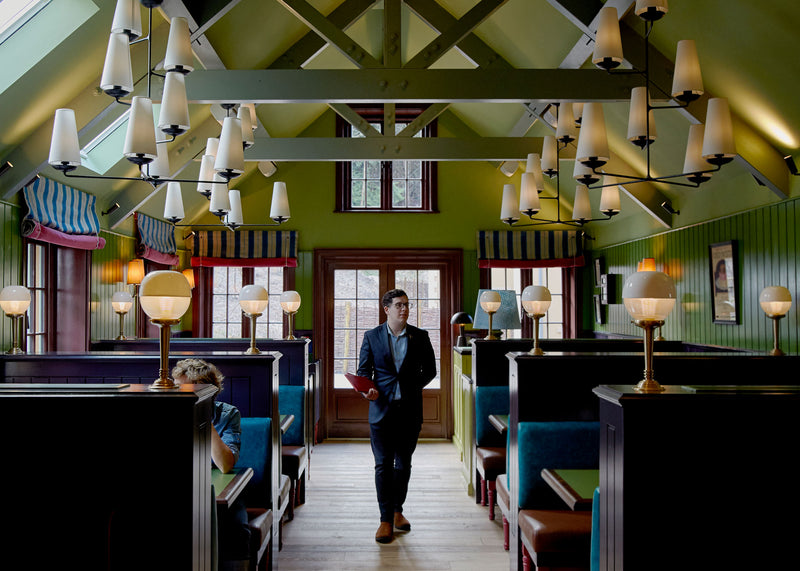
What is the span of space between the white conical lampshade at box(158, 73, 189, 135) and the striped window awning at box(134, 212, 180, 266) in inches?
158

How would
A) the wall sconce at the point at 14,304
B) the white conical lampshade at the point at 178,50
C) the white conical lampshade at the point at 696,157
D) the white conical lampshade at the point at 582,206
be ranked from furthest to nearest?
the white conical lampshade at the point at 582,206 < the wall sconce at the point at 14,304 < the white conical lampshade at the point at 696,157 < the white conical lampshade at the point at 178,50

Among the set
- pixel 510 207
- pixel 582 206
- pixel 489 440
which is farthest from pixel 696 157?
pixel 489 440

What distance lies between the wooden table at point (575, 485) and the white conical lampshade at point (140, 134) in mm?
2319

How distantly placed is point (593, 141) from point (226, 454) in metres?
2.34

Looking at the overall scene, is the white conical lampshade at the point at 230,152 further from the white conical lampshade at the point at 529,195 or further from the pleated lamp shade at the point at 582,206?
the pleated lamp shade at the point at 582,206

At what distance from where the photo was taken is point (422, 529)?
15.1ft

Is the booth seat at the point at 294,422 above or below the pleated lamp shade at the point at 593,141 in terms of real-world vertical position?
below

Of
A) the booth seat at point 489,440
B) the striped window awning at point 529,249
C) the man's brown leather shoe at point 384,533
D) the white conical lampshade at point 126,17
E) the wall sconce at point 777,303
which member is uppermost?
the white conical lampshade at point 126,17

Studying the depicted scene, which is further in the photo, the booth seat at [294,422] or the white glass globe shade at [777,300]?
the booth seat at [294,422]

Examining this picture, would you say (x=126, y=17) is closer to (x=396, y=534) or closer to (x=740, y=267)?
(x=396, y=534)

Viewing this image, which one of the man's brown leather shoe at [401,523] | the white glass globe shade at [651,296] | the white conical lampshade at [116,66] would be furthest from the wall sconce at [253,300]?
the white glass globe shade at [651,296]

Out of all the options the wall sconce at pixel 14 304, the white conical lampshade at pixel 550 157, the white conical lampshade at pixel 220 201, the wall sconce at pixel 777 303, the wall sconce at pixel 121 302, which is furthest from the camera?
the wall sconce at pixel 121 302

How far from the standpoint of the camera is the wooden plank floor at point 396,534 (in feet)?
A: 13.2

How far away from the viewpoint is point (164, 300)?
7.29 ft
